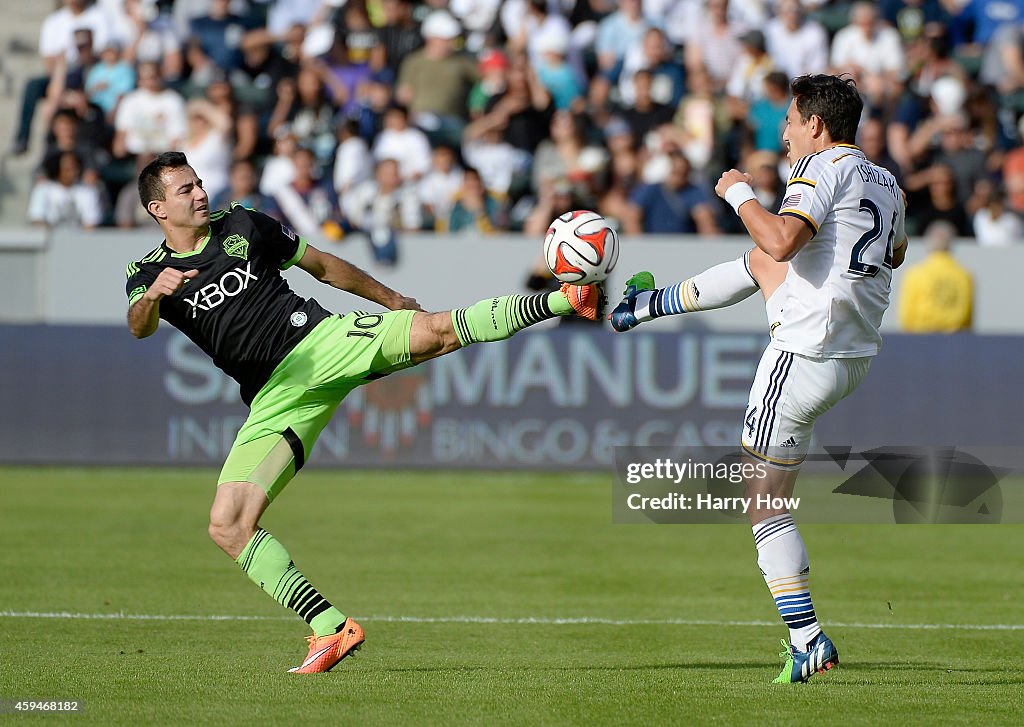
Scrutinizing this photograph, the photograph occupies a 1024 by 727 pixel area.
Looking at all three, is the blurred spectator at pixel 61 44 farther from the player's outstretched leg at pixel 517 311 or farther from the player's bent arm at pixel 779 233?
the player's bent arm at pixel 779 233

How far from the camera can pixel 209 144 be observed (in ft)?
62.2

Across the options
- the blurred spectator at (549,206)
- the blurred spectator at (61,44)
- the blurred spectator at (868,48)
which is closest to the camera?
the blurred spectator at (549,206)

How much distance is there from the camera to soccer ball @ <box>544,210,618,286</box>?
23.9 feet

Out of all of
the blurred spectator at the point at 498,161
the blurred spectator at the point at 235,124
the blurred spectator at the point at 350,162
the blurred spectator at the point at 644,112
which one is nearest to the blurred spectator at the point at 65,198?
the blurred spectator at the point at 235,124

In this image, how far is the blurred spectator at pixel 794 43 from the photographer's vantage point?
20.4 metres

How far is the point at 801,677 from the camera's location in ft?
23.2

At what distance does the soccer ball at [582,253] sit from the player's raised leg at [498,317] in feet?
0.20

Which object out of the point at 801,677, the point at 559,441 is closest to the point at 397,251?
the point at 559,441

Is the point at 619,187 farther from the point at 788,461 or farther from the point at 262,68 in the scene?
the point at 788,461

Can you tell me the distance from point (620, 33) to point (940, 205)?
16.5ft

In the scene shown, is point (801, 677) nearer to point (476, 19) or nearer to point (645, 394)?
point (645, 394)

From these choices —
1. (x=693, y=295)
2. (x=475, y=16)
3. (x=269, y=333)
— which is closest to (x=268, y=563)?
(x=269, y=333)

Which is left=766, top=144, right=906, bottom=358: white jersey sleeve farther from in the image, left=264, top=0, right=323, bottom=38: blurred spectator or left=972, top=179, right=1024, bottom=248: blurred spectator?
left=264, top=0, right=323, bottom=38: blurred spectator

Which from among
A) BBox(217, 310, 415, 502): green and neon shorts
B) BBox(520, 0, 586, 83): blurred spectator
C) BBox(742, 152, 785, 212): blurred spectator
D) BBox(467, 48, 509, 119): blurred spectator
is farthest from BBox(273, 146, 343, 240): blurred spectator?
BBox(217, 310, 415, 502): green and neon shorts
